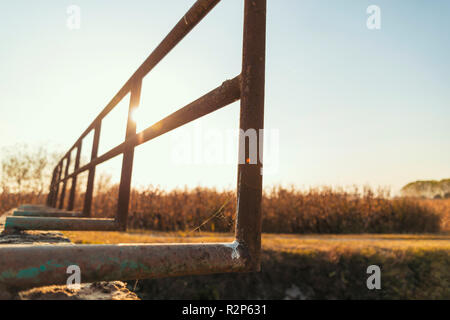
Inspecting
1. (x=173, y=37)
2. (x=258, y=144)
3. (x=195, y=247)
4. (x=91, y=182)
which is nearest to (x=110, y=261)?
(x=195, y=247)

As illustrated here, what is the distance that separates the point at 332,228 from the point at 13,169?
43.4 feet

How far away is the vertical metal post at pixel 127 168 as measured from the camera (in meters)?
1.54

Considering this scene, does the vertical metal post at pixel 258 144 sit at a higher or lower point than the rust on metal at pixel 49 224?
higher

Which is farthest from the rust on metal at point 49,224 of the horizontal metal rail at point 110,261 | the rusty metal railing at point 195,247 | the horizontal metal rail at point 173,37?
the horizontal metal rail at point 110,261

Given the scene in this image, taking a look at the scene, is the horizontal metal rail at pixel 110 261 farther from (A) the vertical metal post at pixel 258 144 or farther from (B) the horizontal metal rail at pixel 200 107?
(B) the horizontal metal rail at pixel 200 107

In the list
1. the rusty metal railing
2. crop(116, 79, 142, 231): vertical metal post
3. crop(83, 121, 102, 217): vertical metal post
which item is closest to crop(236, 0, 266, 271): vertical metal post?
the rusty metal railing

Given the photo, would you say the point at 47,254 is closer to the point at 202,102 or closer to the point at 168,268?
the point at 168,268

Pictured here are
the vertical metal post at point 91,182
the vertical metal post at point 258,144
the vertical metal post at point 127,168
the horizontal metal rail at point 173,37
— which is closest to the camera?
the vertical metal post at point 258,144

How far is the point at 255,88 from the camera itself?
71cm

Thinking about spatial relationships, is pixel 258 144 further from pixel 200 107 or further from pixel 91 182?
pixel 91 182

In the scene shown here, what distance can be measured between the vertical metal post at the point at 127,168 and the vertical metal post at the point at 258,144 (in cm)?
95

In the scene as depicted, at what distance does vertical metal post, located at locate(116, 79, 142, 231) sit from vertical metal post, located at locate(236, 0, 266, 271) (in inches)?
37.4

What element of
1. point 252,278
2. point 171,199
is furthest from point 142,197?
point 252,278

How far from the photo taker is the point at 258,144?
0.69 metres
